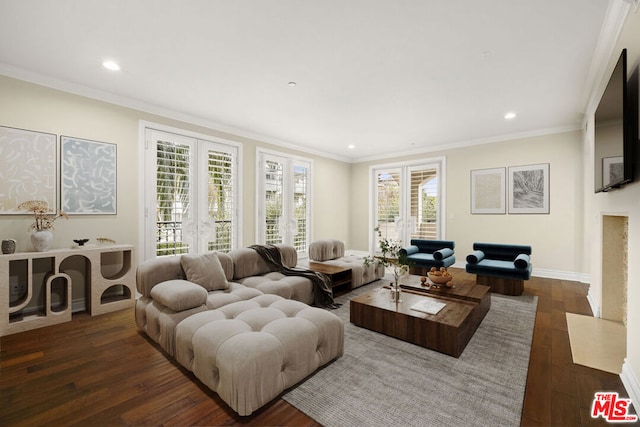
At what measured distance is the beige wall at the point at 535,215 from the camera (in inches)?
194

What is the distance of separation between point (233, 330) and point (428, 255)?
172 inches

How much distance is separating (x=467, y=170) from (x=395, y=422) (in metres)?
5.64

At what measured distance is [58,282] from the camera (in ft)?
10.9

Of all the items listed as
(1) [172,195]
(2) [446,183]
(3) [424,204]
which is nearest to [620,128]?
(2) [446,183]

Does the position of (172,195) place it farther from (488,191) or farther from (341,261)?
(488,191)

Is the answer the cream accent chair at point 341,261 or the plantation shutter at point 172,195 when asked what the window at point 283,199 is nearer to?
the cream accent chair at point 341,261

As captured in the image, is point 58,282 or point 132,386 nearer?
point 132,386

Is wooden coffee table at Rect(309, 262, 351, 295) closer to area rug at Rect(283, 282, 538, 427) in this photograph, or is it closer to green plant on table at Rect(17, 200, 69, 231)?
area rug at Rect(283, 282, 538, 427)

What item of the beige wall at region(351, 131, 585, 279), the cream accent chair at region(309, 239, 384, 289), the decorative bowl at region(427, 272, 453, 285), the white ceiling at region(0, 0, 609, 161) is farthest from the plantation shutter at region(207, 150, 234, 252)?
the beige wall at region(351, 131, 585, 279)

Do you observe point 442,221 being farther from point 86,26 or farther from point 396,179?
point 86,26

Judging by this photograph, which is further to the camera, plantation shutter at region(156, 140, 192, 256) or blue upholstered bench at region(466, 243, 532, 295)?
plantation shutter at region(156, 140, 192, 256)

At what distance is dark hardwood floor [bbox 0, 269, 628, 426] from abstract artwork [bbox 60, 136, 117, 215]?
148 centimetres

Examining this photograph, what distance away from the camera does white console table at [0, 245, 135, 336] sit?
2.79 meters

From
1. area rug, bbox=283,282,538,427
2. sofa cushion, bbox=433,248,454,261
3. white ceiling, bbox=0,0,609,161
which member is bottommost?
area rug, bbox=283,282,538,427
